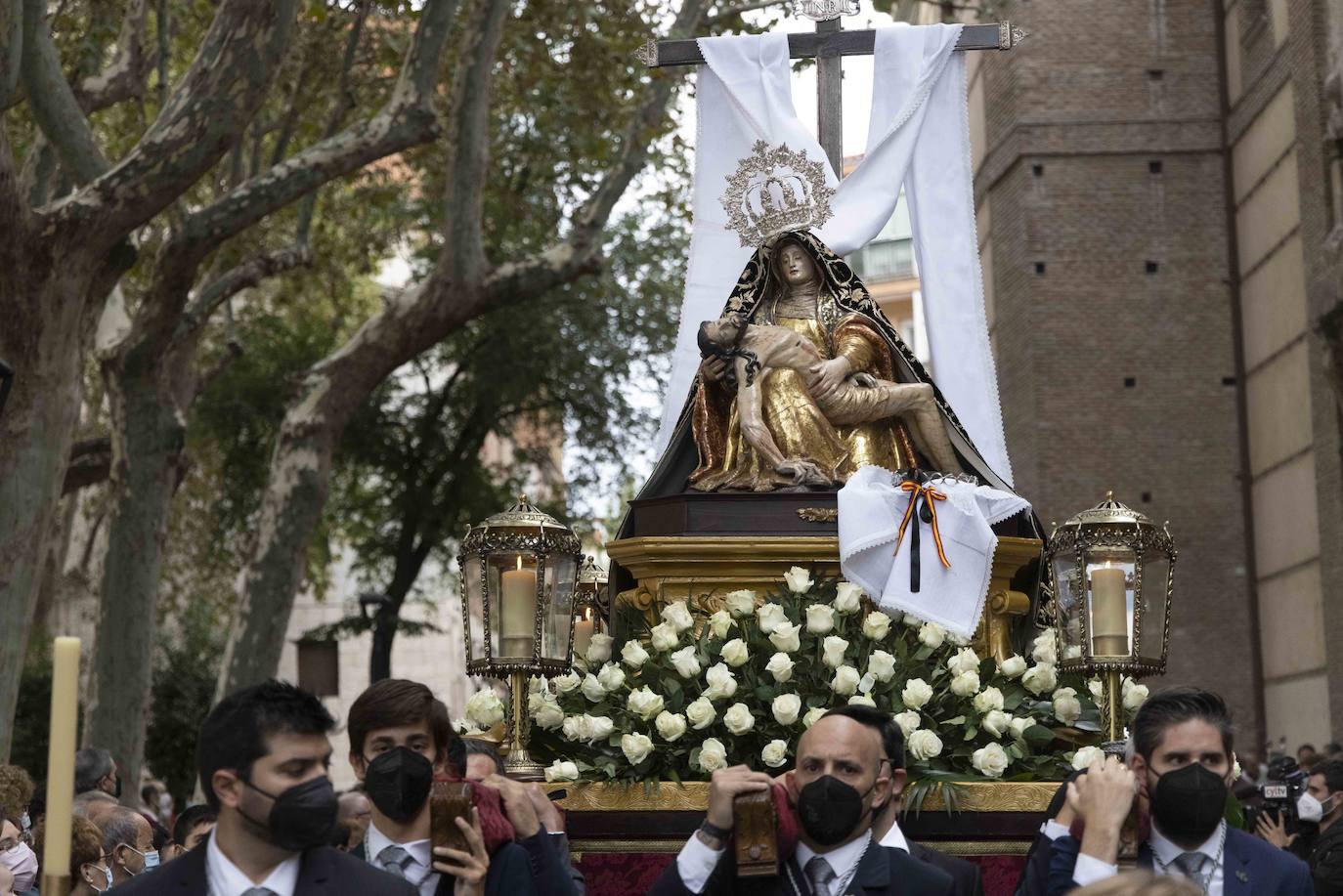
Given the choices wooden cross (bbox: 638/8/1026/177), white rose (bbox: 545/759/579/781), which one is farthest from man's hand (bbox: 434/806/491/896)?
wooden cross (bbox: 638/8/1026/177)

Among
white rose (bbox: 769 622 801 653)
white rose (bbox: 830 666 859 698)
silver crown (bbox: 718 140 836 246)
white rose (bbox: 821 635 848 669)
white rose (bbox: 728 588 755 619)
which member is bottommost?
A: white rose (bbox: 830 666 859 698)

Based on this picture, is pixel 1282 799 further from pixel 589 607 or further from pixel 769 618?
pixel 589 607

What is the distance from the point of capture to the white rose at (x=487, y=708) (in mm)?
8477

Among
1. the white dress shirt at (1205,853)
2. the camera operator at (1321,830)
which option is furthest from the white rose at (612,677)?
the white dress shirt at (1205,853)

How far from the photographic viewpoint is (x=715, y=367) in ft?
33.2

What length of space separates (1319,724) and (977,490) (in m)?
16.1

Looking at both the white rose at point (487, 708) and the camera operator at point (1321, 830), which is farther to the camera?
the white rose at point (487, 708)

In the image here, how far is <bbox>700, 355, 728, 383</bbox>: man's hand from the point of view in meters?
10.1

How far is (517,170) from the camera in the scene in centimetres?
2520

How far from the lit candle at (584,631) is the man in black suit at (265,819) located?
18.8 feet

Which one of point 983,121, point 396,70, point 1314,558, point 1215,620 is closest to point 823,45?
point 396,70

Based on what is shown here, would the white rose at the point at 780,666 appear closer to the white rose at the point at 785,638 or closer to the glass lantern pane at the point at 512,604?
the white rose at the point at 785,638

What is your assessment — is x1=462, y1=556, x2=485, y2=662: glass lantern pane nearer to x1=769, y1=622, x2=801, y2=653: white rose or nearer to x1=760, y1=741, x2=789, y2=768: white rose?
x1=769, y1=622, x2=801, y2=653: white rose

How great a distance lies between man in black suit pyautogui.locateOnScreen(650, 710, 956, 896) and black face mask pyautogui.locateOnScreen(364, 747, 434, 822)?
58 cm
